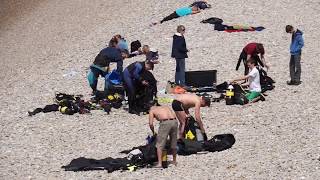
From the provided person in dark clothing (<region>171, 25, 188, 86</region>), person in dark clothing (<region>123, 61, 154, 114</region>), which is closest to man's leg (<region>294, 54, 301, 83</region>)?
person in dark clothing (<region>171, 25, 188, 86</region>)

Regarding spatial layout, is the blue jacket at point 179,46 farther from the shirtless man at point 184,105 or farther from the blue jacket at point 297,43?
the shirtless man at point 184,105

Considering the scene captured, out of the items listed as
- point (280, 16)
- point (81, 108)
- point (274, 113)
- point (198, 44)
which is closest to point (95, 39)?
point (198, 44)

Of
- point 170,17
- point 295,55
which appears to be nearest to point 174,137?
point 295,55

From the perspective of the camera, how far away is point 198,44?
81.7 ft

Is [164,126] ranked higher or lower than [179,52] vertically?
lower

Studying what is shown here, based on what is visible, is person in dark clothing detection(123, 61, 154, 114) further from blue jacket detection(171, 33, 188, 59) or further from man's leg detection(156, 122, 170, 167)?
man's leg detection(156, 122, 170, 167)

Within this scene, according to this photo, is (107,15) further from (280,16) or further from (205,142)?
(205,142)

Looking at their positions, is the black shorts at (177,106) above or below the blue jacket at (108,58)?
below

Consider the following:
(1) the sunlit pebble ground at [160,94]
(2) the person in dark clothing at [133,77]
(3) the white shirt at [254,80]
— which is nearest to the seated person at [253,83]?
(3) the white shirt at [254,80]

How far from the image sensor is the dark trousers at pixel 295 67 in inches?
766

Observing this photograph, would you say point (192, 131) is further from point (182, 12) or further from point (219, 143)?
point (182, 12)

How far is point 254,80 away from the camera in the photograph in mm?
18141

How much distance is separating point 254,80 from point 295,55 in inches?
77.0

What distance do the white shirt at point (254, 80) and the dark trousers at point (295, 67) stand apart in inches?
71.4
